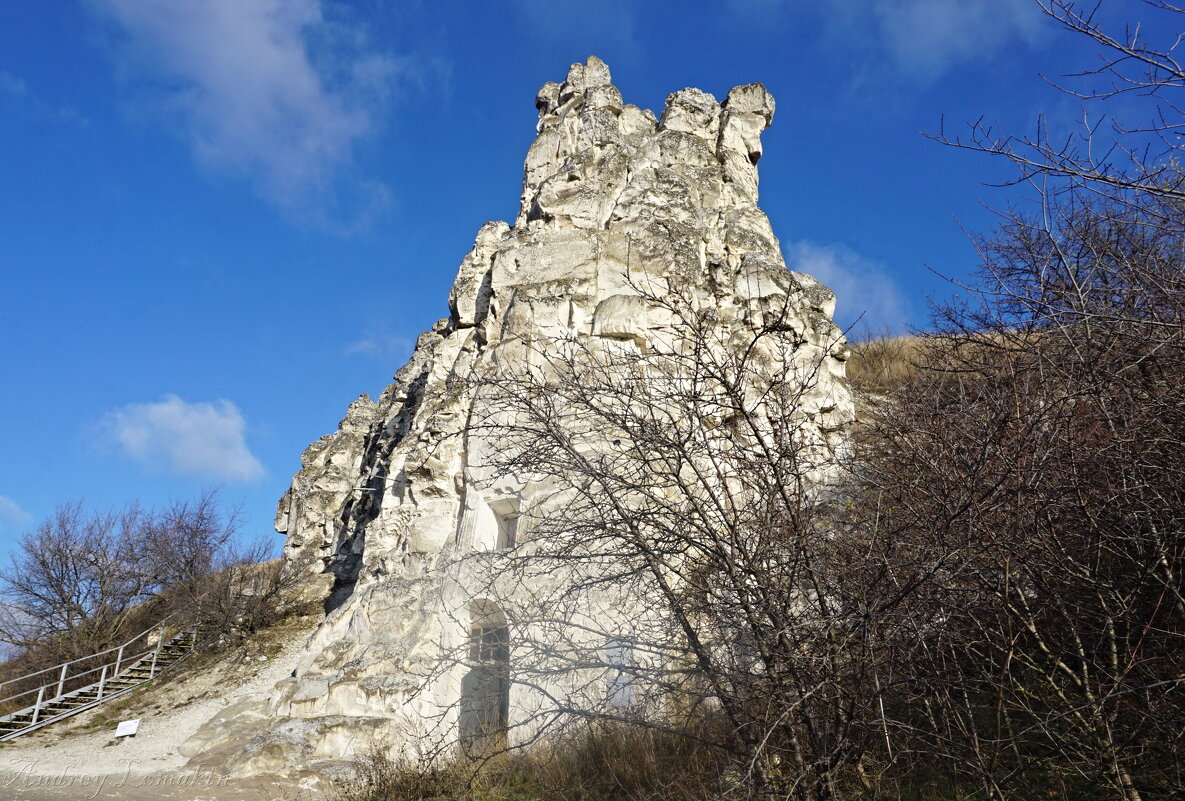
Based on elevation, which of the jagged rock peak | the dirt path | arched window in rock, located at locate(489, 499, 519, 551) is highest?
the jagged rock peak

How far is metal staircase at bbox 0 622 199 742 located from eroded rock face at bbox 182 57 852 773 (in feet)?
12.2

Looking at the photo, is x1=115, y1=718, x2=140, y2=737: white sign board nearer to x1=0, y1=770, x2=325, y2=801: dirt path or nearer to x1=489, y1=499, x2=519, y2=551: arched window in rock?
x1=0, y1=770, x2=325, y2=801: dirt path

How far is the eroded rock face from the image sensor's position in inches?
396

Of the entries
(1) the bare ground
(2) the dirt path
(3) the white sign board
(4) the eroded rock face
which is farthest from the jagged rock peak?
(3) the white sign board

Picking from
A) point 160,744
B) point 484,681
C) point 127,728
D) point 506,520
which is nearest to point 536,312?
point 506,520

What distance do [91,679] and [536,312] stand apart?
1333 cm

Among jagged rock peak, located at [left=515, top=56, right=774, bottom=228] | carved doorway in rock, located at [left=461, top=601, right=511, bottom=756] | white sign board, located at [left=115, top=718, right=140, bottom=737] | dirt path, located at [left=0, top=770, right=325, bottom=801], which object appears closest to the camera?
dirt path, located at [left=0, top=770, right=325, bottom=801]

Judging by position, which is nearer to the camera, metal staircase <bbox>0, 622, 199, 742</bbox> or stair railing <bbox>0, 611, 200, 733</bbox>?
metal staircase <bbox>0, 622, 199, 742</bbox>

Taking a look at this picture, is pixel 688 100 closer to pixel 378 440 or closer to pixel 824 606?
pixel 378 440

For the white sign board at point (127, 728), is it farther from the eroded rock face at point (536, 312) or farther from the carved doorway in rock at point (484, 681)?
the carved doorway in rock at point (484, 681)

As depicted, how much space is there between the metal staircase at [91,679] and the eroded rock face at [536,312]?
3723 mm

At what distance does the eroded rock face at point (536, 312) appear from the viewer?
33.0 ft

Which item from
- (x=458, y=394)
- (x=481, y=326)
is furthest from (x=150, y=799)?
(x=481, y=326)

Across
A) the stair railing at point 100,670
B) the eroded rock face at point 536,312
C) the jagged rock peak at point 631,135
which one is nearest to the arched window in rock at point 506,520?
the eroded rock face at point 536,312
